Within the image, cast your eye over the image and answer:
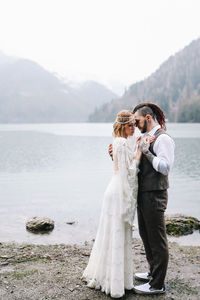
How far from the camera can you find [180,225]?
1386 cm

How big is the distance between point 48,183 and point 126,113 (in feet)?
83.5

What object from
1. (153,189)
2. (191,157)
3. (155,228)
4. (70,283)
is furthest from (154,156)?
(191,157)

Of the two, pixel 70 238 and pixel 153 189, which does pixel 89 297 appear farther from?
pixel 70 238

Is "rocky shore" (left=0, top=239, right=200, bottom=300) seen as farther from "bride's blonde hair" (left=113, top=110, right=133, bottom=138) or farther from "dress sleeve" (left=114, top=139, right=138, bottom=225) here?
"bride's blonde hair" (left=113, top=110, right=133, bottom=138)

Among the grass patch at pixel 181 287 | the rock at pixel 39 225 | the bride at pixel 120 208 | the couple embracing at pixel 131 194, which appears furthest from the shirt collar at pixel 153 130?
the rock at pixel 39 225

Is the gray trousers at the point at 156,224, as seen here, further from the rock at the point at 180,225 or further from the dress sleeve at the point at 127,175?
the rock at the point at 180,225

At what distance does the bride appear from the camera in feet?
18.1

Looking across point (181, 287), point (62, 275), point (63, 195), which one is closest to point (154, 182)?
point (181, 287)

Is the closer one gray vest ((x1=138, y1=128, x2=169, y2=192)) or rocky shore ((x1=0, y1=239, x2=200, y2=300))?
gray vest ((x1=138, y1=128, x2=169, y2=192))

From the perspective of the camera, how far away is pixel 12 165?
42500 mm

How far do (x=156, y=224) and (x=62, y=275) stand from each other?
8.70ft

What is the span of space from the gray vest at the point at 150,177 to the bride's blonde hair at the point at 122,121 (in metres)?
0.53

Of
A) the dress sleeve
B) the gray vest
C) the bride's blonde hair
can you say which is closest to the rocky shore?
the dress sleeve

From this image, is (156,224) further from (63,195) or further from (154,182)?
(63,195)
